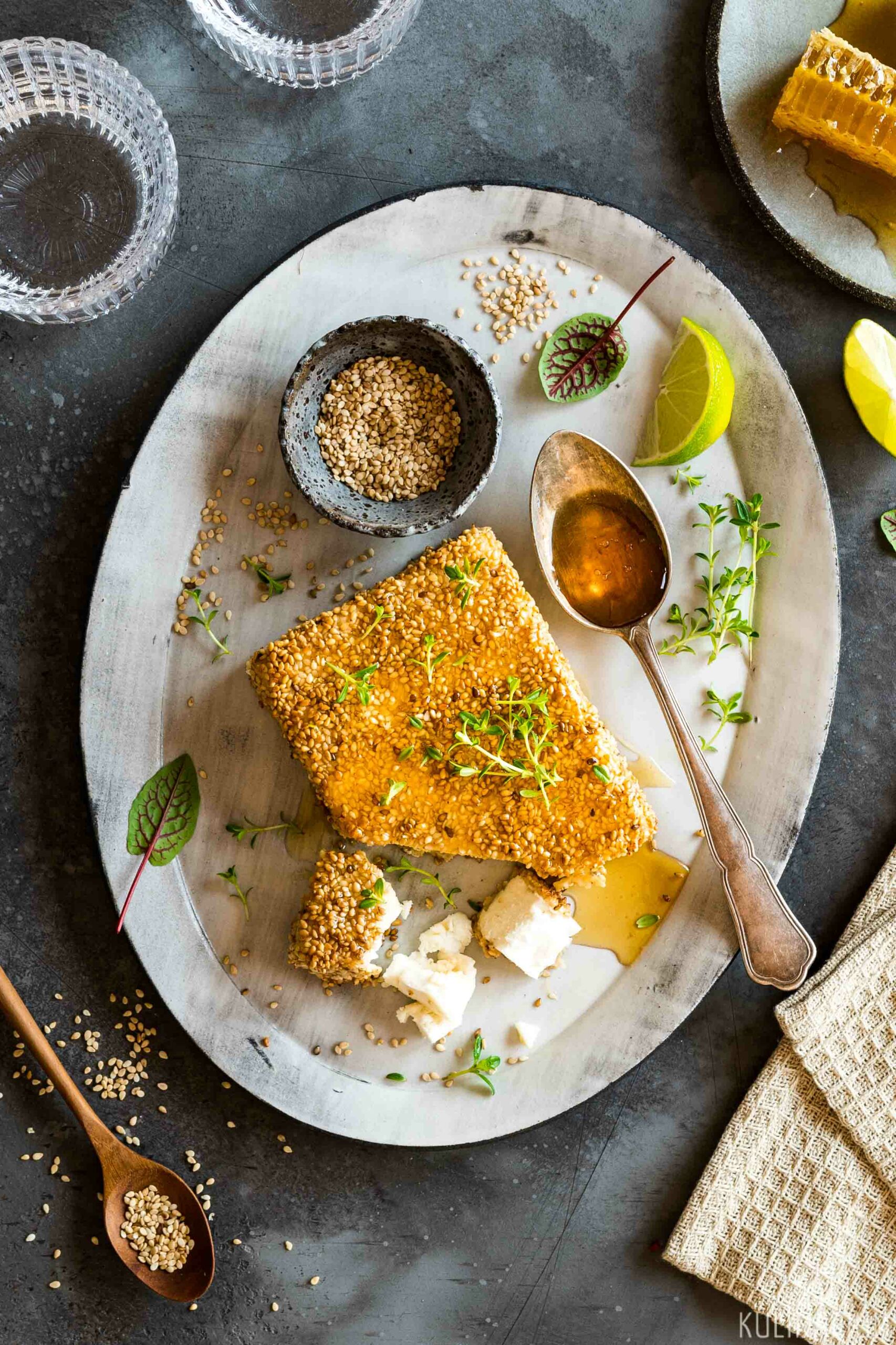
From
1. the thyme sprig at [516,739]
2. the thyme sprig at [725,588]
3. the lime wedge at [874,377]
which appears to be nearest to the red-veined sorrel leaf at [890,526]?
the lime wedge at [874,377]

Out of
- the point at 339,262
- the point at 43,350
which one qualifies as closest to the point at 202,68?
the point at 339,262

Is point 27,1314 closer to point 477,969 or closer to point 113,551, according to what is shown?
point 477,969

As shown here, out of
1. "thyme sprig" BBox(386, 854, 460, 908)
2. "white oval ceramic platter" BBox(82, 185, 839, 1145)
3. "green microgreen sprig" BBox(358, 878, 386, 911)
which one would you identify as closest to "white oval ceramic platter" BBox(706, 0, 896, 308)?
"white oval ceramic platter" BBox(82, 185, 839, 1145)

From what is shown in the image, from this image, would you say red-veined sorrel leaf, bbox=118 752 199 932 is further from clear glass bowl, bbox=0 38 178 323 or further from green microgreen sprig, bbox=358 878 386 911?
clear glass bowl, bbox=0 38 178 323

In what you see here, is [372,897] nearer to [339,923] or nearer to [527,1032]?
[339,923]

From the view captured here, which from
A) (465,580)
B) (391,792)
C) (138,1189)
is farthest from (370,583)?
(138,1189)

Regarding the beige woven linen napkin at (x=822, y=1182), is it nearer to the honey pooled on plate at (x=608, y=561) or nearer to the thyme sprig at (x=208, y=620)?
the honey pooled on plate at (x=608, y=561)
